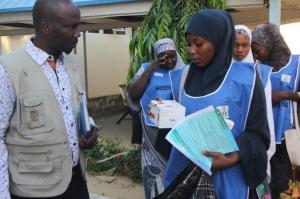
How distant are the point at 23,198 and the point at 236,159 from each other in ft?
3.33

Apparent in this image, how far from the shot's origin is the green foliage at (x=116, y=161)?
5516mm

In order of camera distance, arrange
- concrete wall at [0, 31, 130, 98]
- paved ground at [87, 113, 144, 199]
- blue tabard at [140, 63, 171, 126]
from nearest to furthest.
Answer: blue tabard at [140, 63, 171, 126], paved ground at [87, 113, 144, 199], concrete wall at [0, 31, 130, 98]

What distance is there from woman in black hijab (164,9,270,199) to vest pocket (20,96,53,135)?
0.72 meters

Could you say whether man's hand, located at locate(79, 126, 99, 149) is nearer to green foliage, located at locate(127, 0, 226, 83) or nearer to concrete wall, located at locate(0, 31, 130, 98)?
green foliage, located at locate(127, 0, 226, 83)

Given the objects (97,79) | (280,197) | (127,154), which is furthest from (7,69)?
(97,79)

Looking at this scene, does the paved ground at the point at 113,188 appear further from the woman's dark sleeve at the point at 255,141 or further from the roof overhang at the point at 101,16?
the woman's dark sleeve at the point at 255,141

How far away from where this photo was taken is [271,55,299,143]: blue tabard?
313 cm

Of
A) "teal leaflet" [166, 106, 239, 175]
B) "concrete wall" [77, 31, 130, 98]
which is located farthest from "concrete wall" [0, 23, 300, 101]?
"teal leaflet" [166, 106, 239, 175]

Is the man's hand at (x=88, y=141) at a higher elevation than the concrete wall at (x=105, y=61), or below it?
higher

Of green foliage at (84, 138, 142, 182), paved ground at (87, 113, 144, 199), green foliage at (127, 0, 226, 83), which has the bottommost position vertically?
paved ground at (87, 113, 144, 199)

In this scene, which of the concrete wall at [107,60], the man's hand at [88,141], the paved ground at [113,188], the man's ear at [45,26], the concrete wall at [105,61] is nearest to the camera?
the man's ear at [45,26]

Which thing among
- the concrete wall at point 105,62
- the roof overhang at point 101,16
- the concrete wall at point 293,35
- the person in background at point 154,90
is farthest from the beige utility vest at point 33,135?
the concrete wall at point 293,35

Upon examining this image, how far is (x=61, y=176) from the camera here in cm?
202

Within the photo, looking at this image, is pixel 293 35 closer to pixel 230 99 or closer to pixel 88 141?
pixel 230 99
